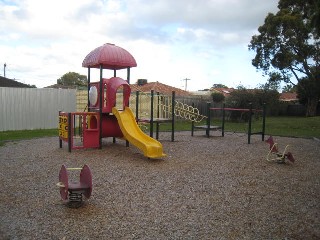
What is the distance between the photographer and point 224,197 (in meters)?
5.29

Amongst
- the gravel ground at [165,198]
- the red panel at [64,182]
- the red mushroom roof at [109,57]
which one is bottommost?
the gravel ground at [165,198]

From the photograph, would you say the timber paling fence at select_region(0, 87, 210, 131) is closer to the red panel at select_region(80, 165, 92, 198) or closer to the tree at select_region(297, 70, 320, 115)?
the red panel at select_region(80, 165, 92, 198)

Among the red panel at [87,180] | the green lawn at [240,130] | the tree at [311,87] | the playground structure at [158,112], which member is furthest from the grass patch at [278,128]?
the red panel at [87,180]

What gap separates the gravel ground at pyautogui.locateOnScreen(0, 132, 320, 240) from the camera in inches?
154

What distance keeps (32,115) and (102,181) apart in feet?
40.8

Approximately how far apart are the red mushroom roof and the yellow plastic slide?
138 cm

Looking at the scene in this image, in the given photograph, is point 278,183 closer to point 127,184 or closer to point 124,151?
point 127,184

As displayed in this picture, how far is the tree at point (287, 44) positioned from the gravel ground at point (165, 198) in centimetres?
2262

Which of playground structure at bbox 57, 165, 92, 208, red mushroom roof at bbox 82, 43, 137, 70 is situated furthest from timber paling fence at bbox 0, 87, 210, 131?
playground structure at bbox 57, 165, 92, 208

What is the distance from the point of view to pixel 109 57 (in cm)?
986

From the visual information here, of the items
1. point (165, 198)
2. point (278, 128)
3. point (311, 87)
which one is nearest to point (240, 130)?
point (278, 128)

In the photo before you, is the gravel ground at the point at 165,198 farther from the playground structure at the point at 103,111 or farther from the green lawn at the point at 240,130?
the green lawn at the point at 240,130

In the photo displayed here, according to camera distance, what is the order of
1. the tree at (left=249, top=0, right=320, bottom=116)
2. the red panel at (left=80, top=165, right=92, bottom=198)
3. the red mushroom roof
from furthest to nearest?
the tree at (left=249, top=0, right=320, bottom=116), the red mushroom roof, the red panel at (left=80, top=165, right=92, bottom=198)

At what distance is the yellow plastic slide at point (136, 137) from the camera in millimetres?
8266
